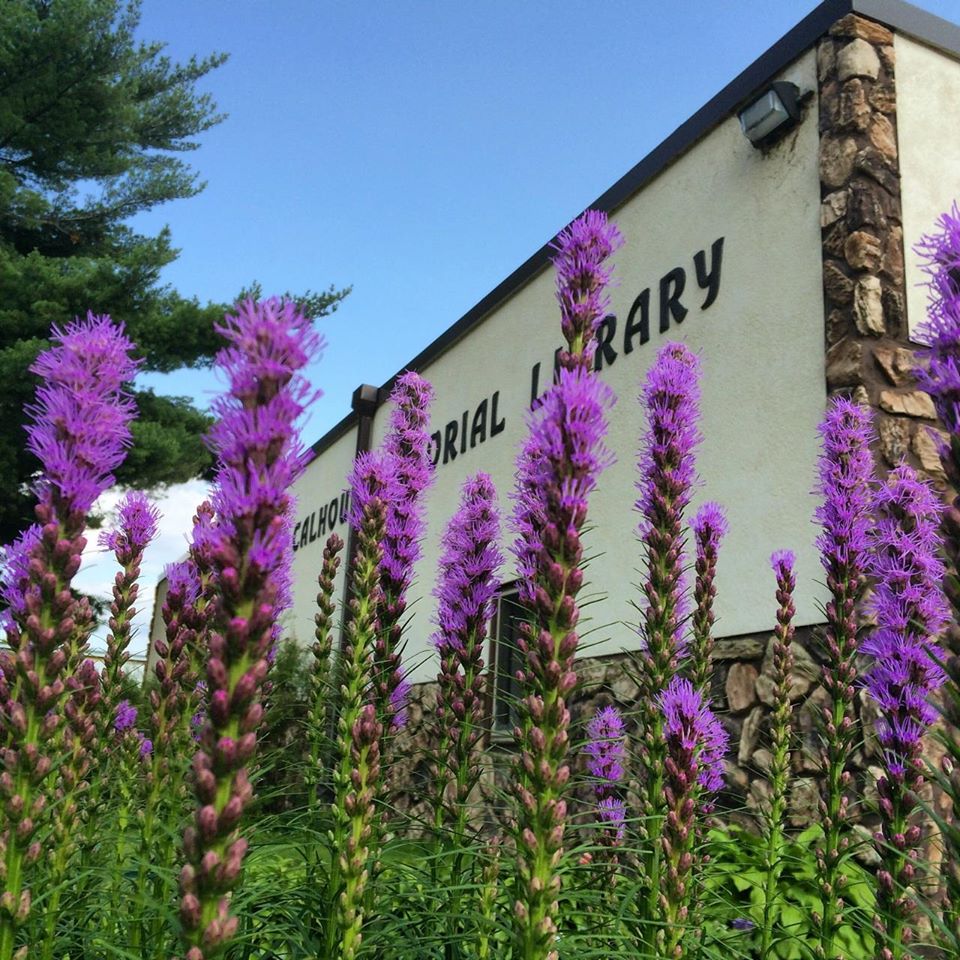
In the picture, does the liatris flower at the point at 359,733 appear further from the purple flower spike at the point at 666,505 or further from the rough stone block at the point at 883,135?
the rough stone block at the point at 883,135

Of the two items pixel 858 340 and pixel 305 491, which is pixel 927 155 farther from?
pixel 305 491

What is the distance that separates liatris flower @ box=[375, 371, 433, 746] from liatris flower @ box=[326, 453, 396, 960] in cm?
5

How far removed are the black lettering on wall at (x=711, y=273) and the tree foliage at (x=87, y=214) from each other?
1014 cm

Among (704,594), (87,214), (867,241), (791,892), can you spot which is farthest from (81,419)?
(87,214)

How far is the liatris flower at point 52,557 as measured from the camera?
179 cm

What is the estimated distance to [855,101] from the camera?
5.88 metres

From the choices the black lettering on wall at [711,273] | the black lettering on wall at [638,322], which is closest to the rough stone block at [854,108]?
the black lettering on wall at [711,273]

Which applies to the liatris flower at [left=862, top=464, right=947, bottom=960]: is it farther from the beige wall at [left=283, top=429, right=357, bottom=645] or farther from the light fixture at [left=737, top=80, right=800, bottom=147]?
the beige wall at [left=283, top=429, right=357, bottom=645]

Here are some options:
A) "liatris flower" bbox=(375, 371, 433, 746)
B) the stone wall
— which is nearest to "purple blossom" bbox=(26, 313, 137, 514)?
"liatris flower" bbox=(375, 371, 433, 746)

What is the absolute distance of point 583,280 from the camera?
220 cm

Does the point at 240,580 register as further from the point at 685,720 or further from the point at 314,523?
the point at 314,523

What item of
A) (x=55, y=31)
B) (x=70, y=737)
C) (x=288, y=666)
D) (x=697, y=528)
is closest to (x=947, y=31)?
(x=697, y=528)

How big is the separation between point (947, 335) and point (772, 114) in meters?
4.98

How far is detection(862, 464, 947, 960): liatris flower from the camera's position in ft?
7.73
